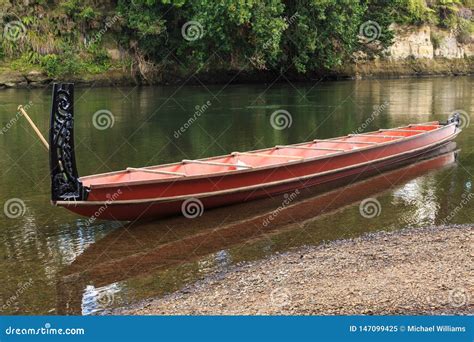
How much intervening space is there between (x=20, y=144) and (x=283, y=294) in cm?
1492

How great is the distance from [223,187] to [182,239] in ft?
6.35

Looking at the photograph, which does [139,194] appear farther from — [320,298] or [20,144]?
[20,144]

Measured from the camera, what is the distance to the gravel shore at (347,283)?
7.75 meters

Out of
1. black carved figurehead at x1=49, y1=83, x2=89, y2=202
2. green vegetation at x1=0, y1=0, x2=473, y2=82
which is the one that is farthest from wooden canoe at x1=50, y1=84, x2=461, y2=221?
green vegetation at x1=0, y1=0, x2=473, y2=82

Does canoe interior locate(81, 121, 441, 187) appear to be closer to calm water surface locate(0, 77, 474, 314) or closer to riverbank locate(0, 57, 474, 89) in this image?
calm water surface locate(0, 77, 474, 314)

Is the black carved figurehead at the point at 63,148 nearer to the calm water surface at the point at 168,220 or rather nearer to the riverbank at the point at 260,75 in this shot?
the calm water surface at the point at 168,220

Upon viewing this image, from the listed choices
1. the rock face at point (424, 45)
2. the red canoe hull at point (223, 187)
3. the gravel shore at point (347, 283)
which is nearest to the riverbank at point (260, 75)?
the rock face at point (424, 45)

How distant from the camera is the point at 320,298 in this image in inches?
318

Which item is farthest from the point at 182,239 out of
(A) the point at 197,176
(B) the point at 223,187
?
(B) the point at 223,187

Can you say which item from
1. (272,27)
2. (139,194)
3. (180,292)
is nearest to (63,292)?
(180,292)

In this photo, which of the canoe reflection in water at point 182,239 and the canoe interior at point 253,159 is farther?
the canoe interior at point 253,159

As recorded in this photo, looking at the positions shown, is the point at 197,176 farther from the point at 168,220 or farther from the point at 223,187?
the point at 168,220

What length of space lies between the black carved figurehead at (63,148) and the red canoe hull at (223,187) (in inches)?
9.4

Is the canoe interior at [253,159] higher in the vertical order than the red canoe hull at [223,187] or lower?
higher
